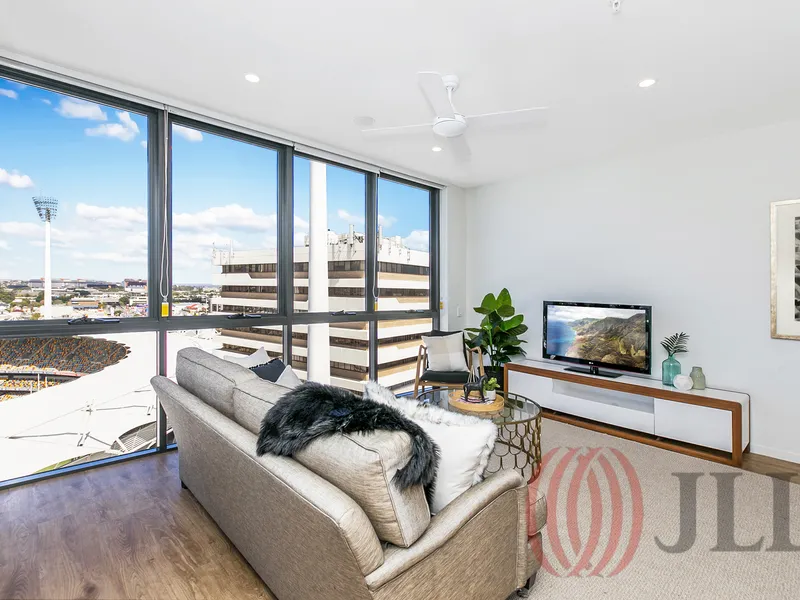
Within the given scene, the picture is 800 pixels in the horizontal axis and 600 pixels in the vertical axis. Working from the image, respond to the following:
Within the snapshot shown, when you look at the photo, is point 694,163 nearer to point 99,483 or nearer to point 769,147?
point 769,147

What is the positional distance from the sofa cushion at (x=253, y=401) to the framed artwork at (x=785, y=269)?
3795mm

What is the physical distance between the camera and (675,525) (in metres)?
2.33

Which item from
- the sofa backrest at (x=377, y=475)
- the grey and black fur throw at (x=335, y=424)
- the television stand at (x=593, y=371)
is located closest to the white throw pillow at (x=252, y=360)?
the grey and black fur throw at (x=335, y=424)

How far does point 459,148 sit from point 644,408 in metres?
2.94

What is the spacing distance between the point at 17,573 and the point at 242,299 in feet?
7.43

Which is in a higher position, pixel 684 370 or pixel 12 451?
pixel 684 370

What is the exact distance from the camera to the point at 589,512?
2.45 m

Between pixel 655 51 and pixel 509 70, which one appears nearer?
pixel 655 51

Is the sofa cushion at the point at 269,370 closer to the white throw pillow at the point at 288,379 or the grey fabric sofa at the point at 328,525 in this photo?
the white throw pillow at the point at 288,379

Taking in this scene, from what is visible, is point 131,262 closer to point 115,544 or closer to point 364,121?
point 115,544

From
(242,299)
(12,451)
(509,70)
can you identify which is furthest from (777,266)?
(12,451)

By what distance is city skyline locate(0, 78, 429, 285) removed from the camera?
9.02 ft

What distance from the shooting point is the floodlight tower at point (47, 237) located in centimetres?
283

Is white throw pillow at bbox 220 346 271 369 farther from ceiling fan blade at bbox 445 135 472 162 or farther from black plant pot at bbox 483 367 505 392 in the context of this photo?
black plant pot at bbox 483 367 505 392
